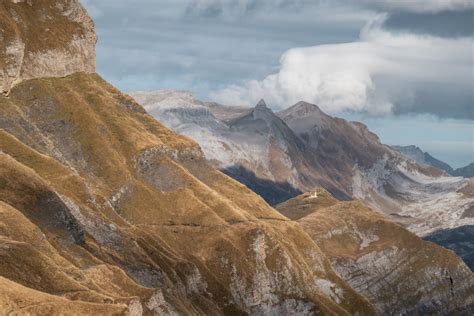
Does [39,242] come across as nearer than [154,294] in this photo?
Yes

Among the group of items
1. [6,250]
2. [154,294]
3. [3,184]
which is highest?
[3,184]

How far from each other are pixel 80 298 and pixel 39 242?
3496 centimetres

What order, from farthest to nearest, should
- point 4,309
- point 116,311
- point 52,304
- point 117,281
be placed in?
point 117,281 < point 116,311 < point 52,304 < point 4,309

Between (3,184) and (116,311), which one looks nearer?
(116,311)

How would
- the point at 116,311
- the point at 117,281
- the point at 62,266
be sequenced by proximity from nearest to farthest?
the point at 116,311
the point at 62,266
the point at 117,281

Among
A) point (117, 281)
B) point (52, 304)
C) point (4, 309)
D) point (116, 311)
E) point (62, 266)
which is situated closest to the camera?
point (4, 309)

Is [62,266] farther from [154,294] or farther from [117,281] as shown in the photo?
[154,294]

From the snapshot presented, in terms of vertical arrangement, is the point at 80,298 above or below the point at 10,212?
below

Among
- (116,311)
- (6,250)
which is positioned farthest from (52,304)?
(6,250)

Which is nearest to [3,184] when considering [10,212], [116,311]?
[10,212]

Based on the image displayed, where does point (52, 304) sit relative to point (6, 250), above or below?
below

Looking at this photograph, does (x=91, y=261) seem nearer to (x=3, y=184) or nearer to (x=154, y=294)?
(x=154, y=294)

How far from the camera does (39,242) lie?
171 metres

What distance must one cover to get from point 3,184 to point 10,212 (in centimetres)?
2820
